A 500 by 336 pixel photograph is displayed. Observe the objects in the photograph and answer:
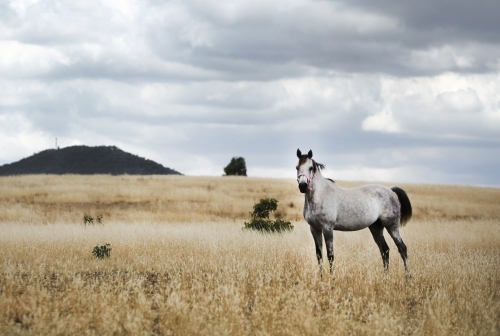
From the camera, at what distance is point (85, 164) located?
112000 millimetres

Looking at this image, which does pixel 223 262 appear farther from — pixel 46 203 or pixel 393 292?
pixel 46 203

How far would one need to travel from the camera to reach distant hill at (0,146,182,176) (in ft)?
354

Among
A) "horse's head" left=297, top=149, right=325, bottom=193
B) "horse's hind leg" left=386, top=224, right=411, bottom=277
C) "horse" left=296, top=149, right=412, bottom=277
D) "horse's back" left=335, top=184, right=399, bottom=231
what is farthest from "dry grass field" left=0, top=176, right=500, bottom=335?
"horse's head" left=297, top=149, right=325, bottom=193

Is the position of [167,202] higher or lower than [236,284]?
higher

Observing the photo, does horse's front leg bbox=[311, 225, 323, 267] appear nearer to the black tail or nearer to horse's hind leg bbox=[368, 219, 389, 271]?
horse's hind leg bbox=[368, 219, 389, 271]

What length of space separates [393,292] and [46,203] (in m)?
27.4

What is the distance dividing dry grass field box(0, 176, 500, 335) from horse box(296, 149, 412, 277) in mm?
749

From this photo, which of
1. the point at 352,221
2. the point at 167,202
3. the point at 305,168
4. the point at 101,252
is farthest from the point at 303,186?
the point at 167,202

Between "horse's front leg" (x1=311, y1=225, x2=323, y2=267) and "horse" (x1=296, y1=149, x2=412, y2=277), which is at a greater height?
"horse" (x1=296, y1=149, x2=412, y2=277)

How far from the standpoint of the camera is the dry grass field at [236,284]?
25.3 feet

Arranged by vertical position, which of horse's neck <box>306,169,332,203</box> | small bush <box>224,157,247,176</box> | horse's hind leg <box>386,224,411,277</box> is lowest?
horse's hind leg <box>386,224,411,277</box>

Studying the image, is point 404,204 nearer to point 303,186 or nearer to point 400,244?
point 400,244

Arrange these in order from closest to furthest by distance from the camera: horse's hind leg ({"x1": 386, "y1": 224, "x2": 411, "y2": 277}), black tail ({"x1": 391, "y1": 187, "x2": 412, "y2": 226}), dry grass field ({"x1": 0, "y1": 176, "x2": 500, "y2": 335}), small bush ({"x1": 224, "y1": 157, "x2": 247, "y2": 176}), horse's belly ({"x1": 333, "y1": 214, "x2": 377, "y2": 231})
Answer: dry grass field ({"x1": 0, "y1": 176, "x2": 500, "y2": 335}), horse's belly ({"x1": 333, "y1": 214, "x2": 377, "y2": 231}), horse's hind leg ({"x1": 386, "y1": 224, "x2": 411, "y2": 277}), black tail ({"x1": 391, "y1": 187, "x2": 412, "y2": 226}), small bush ({"x1": 224, "y1": 157, "x2": 247, "y2": 176})

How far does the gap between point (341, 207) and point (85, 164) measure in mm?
107689
